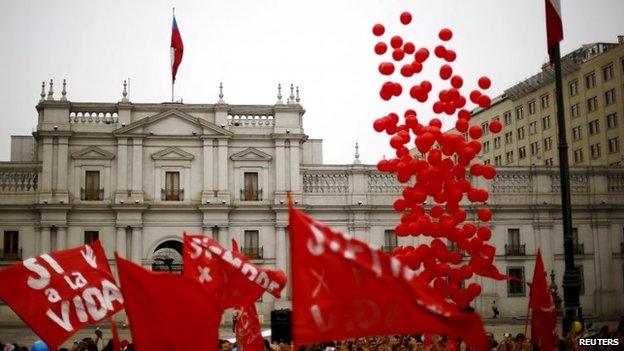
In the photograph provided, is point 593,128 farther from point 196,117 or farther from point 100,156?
point 100,156

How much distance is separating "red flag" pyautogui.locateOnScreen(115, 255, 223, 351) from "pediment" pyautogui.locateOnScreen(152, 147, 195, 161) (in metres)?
36.5

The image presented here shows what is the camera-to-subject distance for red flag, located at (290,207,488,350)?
27.2 ft

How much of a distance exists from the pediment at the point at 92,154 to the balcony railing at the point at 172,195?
376 centimetres

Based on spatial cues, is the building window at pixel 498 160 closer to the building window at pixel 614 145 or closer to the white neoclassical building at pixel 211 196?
the building window at pixel 614 145

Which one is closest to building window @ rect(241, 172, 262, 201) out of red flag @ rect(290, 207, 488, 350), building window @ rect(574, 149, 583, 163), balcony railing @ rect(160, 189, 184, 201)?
balcony railing @ rect(160, 189, 184, 201)

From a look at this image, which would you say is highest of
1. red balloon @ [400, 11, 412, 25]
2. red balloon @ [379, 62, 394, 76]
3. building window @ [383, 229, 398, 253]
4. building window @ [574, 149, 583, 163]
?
building window @ [574, 149, 583, 163]

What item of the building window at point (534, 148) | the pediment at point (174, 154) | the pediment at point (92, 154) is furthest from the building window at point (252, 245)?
the building window at point (534, 148)

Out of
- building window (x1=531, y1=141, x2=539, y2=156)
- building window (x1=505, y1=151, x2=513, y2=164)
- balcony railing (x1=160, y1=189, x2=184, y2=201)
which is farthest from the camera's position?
building window (x1=505, y1=151, x2=513, y2=164)

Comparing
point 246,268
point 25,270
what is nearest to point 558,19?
point 246,268

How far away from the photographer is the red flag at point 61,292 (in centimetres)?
1178

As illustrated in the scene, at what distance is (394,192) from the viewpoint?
48.2 m

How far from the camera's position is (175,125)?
46344mm

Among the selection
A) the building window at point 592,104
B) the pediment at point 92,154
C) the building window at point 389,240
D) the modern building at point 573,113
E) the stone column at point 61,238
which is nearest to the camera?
the stone column at point 61,238

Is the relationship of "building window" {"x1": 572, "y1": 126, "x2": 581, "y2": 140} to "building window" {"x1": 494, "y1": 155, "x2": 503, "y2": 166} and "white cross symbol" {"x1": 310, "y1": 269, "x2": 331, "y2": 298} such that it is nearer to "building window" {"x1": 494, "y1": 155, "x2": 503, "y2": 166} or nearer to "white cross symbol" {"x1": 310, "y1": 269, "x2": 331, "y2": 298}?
"building window" {"x1": 494, "y1": 155, "x2": 503, "y2": 166}
